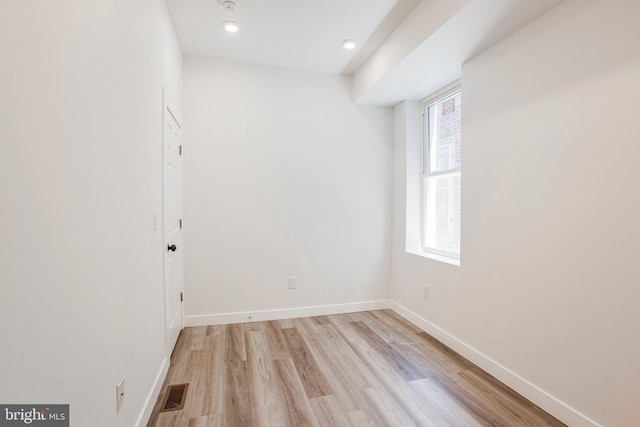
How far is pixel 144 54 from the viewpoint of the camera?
5.82 ft

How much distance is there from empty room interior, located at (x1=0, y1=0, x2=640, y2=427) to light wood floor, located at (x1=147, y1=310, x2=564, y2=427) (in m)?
0.03

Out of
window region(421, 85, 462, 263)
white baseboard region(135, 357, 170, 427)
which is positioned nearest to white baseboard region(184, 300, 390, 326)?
white baseboard region(135, 357, 170, 427)

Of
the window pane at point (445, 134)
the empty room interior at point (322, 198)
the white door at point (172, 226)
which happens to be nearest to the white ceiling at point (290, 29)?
the empty room interior at point (322, 198)

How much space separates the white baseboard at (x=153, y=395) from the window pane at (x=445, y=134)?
116 inches

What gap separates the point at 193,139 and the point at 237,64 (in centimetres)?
91

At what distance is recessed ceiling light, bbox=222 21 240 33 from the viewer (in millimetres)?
2561

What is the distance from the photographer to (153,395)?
75.3 inches

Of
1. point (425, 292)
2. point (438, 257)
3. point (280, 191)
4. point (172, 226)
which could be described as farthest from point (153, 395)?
point (438, 257)

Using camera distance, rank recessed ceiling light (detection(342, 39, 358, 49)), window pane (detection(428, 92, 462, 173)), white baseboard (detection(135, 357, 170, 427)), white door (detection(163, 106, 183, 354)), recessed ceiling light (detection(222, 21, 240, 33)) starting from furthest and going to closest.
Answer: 1. window pane (detection(428, 92, 462, 173))
2. recessed ceiling light (detection(342, 39, 358, 49))
3. recessed ceiling light (detection(222, 21, 240, 33))
4. white door (detection(163, 106, 183, 354))
5. white baseboard (detection(135, 357, 170, 427))

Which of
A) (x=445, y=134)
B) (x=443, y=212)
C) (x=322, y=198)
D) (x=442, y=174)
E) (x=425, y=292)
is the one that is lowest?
(x=425, y=292)

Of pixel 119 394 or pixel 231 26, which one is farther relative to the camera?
pixel 231 26

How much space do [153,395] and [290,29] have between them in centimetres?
A: 290

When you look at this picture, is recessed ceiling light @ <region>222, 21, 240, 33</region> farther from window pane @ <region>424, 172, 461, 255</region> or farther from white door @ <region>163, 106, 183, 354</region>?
window pane @ <region>424, 172, 461, 255</region>

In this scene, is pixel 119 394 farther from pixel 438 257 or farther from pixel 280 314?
pixel 438 257
